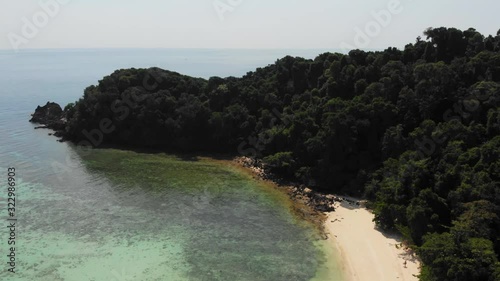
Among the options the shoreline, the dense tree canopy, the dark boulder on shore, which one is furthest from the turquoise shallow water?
the dark boulder on shore

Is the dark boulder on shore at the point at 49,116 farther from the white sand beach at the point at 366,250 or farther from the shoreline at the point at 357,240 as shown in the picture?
Answer: the white sand beach at the point at 366,250

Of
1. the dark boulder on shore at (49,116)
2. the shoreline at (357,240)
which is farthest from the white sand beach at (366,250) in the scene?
the dark boulder on shore at (49,116)

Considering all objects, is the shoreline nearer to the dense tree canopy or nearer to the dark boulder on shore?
the dense tree canopy

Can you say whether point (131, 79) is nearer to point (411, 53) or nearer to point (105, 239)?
point (105, 239)

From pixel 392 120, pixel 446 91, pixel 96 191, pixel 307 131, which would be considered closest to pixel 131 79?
pixel 96 191

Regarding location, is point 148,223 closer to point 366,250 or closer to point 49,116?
point 366,250

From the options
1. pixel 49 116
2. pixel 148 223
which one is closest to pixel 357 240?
pixel 148 223
